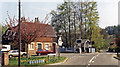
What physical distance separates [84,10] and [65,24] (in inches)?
297

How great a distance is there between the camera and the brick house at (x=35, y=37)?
27.0m

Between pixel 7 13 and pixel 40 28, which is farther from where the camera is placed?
pixel 40 28

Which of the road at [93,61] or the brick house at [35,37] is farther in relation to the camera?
the brick house at [35,37]

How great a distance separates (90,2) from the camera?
6100 centimetres

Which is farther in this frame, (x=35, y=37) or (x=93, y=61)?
(x=35, y=37)

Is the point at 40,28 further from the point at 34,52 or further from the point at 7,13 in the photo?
the point at 34,52

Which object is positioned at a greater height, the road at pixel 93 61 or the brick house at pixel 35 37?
the brick house at pixel 35 37

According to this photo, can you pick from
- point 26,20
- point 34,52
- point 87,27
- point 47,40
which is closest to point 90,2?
point 87,27

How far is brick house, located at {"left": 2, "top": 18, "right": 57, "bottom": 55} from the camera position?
2700cm

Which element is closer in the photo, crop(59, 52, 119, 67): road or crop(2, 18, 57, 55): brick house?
crop(59, 52, 119, 67): road

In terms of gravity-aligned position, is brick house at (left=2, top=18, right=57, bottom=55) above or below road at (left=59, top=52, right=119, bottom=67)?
above

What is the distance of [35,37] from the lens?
88.5ft

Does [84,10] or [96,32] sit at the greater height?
[84,10]

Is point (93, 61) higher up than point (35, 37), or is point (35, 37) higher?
point (35, 37)
